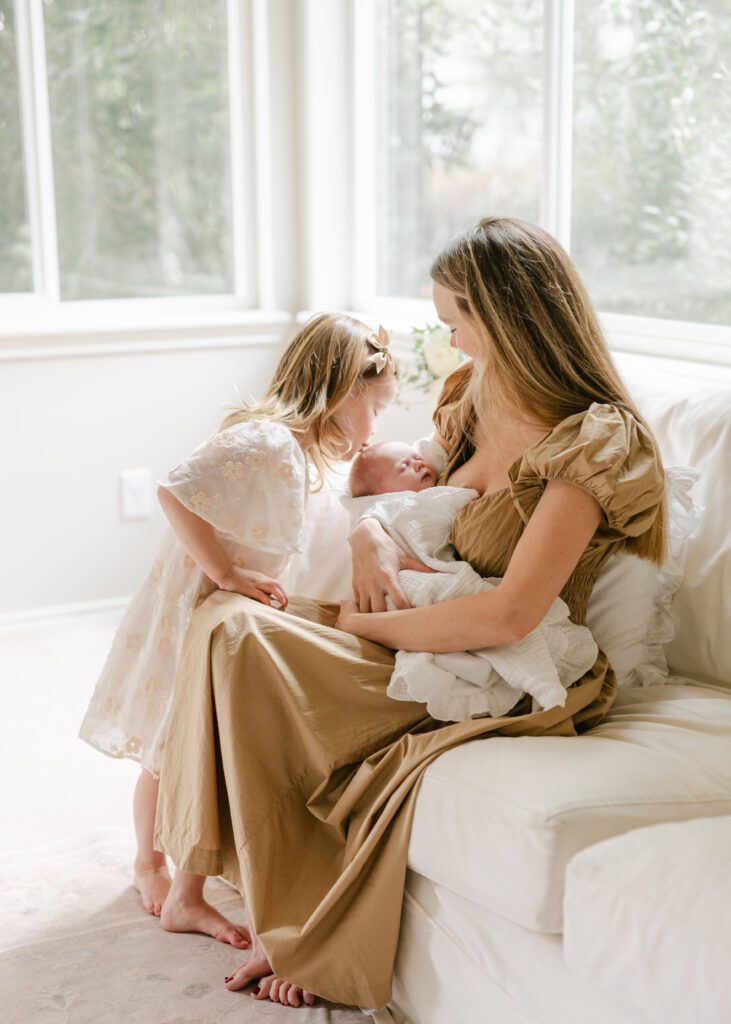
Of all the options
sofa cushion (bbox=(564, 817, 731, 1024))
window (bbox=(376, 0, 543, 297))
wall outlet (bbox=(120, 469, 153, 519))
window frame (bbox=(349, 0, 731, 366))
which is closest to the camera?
sofa cushion (bbox=(564, 817, 731, 1024))

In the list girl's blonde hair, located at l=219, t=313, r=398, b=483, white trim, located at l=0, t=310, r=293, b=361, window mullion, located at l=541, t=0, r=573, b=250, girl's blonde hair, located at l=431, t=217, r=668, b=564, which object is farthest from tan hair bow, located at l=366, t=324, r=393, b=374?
white trim, located at l=0, t=310, r=293, b=361

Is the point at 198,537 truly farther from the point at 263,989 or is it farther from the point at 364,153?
the point at 364,153

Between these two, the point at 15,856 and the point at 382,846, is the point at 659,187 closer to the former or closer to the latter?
the point at 382,846

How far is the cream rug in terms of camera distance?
1675mm

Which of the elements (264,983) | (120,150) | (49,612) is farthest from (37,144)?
(264,983)

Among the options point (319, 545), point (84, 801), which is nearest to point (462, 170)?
point (319, 545)

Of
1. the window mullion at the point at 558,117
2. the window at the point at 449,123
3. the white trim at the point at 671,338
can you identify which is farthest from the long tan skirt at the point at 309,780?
the window at the point at 449,123

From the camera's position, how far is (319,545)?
80.4 inches

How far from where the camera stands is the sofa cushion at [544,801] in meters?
1.33

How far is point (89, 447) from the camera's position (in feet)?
11.3

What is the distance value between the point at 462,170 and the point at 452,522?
5.80 feet

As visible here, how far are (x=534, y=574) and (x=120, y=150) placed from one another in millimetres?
2445

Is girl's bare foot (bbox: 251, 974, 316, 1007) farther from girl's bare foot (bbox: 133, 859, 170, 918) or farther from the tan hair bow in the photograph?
the tan hair bow

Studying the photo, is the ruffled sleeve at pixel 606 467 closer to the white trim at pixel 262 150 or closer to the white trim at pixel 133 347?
the white trim at pixel 133 347
